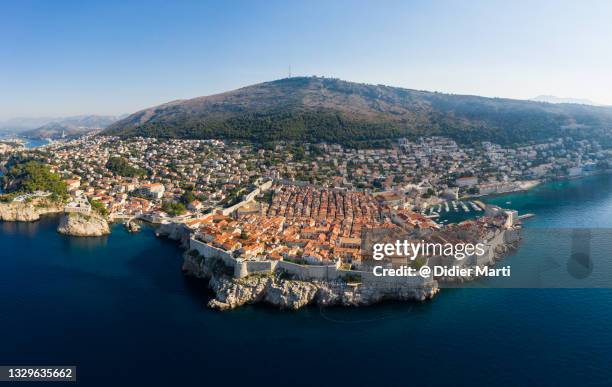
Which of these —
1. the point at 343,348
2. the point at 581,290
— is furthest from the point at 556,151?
the point at 343,348

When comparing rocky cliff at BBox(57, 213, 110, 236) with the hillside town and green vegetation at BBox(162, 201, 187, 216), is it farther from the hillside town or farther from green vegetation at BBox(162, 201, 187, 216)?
green vegetation at BBox(162, 201, 187, 216)

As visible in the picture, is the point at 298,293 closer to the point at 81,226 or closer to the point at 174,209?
the point at 174,209

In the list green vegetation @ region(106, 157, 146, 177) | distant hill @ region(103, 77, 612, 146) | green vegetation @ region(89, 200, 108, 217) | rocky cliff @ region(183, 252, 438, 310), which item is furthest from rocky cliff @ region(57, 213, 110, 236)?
distant hill @ region(103, 77, 612, 146)

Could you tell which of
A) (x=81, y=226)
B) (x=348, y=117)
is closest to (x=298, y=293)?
(x=81, y=226)

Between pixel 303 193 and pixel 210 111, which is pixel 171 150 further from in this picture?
pixel 210 111

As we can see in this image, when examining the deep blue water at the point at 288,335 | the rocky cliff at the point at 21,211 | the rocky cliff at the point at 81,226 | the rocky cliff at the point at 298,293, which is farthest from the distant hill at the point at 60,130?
the rocky cliff at the point at 298,293

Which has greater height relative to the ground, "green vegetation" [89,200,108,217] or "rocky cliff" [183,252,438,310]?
"green vegetation" [89,200,108,217]

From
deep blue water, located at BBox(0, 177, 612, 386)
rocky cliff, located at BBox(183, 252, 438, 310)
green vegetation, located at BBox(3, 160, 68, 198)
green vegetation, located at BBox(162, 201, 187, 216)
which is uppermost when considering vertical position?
green vegetation, located at BBox(3, 160, 68, 198)
